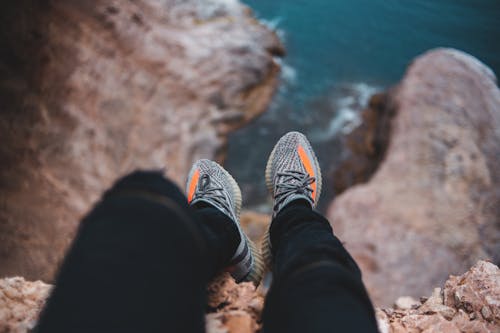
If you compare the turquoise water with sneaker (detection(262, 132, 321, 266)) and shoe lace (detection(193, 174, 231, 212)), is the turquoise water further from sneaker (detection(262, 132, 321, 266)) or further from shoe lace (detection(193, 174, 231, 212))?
shoe lace (detection(193, 174, 231, 212))

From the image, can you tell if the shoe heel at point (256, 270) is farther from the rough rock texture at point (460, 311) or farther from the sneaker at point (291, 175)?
the rough rock texture at point (460, 311)

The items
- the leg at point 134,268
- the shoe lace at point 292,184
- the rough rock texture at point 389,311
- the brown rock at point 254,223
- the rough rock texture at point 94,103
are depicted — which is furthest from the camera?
the brown rock at point 254,223

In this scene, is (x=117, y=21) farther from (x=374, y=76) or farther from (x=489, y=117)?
(x=489, y=117)

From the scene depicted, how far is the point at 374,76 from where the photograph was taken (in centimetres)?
318

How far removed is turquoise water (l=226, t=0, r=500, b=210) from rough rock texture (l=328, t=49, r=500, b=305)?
1.23 feet

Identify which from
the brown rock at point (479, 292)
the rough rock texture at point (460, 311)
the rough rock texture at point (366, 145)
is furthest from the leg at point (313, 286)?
the rough rock texture at point (366, 145)

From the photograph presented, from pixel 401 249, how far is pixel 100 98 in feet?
7.29

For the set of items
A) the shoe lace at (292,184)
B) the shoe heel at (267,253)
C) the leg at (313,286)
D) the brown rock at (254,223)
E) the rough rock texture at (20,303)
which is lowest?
the brown rock at (254,223)

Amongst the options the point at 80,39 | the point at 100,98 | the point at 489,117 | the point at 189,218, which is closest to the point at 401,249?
the point at 489,117

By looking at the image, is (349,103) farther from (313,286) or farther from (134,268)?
(134,268)

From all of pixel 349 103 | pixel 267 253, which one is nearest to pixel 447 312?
pixel 267 253

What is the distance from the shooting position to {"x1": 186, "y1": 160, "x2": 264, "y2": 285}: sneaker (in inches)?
42.1

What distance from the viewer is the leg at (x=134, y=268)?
0.44m

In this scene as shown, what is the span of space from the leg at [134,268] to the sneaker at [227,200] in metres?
0.51
